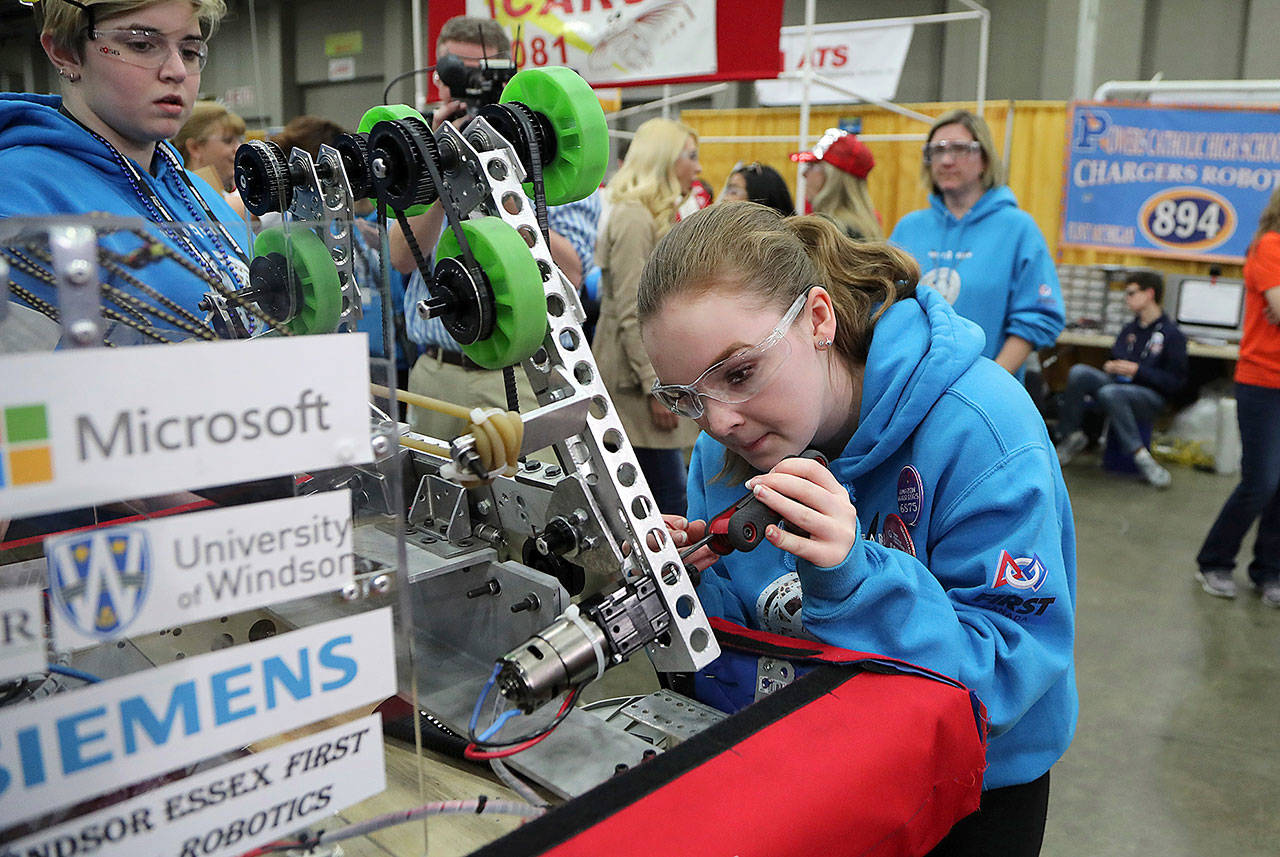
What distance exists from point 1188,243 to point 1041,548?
6.01 m

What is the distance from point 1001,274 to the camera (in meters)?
2.82

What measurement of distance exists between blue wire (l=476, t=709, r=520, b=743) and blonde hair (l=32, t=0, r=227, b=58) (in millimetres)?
892

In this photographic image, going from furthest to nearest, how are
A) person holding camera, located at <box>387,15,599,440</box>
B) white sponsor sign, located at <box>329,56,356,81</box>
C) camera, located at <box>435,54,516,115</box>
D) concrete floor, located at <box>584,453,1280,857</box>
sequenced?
white sponsor sign, located at <box>329,56,356,81</box> → concrete floor, located at <box>584,453,1280,857</box> → person holding camera, located at <box>387,15,599,440</box> → camera, located at <box>435,54,516,115</box>

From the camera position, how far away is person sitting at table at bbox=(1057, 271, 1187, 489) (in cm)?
497

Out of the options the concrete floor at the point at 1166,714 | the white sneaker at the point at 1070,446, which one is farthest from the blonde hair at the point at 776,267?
the white sneaker at the point at 1070,446

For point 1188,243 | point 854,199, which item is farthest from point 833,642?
point 1188,243

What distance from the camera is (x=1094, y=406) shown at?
Answer: 5.28 metres

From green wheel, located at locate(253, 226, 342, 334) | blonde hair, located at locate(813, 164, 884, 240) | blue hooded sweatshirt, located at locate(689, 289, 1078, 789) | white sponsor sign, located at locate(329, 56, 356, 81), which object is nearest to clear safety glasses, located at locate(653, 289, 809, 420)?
blue hooded sweatshirt, located at locate(689, 289, 1078, 789)

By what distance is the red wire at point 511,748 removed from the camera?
2.40 ft

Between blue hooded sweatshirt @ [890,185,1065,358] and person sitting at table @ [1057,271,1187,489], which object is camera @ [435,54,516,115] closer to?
blue hooded sweatshirt @ [890,185,1065,358]

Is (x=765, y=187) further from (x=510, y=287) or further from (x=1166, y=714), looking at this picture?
(x=510, y=287)

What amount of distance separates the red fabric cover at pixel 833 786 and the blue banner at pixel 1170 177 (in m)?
6.10

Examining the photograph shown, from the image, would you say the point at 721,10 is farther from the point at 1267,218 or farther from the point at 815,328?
the point at 815,328

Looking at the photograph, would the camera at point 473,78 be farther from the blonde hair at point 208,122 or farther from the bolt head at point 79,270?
the blonde hair at point 208,122
